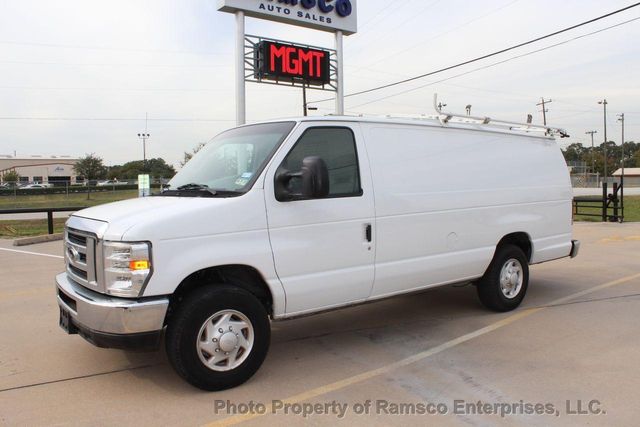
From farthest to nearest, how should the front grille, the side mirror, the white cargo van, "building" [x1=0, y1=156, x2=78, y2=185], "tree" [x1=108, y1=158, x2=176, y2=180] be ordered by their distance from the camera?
"building" [x1=0, y1=156, x2=78, y2=185]
"tree" [x1=108, y1=158, x2=176, y2=180]
the side mirror
the front grille
the white cargo van

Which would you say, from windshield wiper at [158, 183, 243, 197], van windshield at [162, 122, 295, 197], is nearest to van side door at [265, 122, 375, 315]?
van windshield at [162, 122, 295, 197]

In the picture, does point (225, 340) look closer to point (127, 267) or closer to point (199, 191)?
point (127, 267)

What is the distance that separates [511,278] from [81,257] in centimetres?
456

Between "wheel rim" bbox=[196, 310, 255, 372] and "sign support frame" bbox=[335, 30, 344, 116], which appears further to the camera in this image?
"sign support frame" bbox=[335, 30, 344, 116]

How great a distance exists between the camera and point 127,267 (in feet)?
11.6

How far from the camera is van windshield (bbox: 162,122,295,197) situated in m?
4.16

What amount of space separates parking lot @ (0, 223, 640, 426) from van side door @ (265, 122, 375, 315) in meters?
0.67

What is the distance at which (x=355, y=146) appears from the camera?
184 inches

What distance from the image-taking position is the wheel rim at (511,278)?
19.7 feet

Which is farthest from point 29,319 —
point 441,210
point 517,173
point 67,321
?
point 517,173

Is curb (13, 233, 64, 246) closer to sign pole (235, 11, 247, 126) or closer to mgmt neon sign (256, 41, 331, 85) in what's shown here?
sign pole (235, 11, 247, 126)

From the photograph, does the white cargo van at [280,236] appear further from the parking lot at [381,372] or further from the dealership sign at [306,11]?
the dealership sign at [306,11]

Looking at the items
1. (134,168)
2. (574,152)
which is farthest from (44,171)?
(574,152)

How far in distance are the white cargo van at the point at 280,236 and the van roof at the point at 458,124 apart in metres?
0.03
